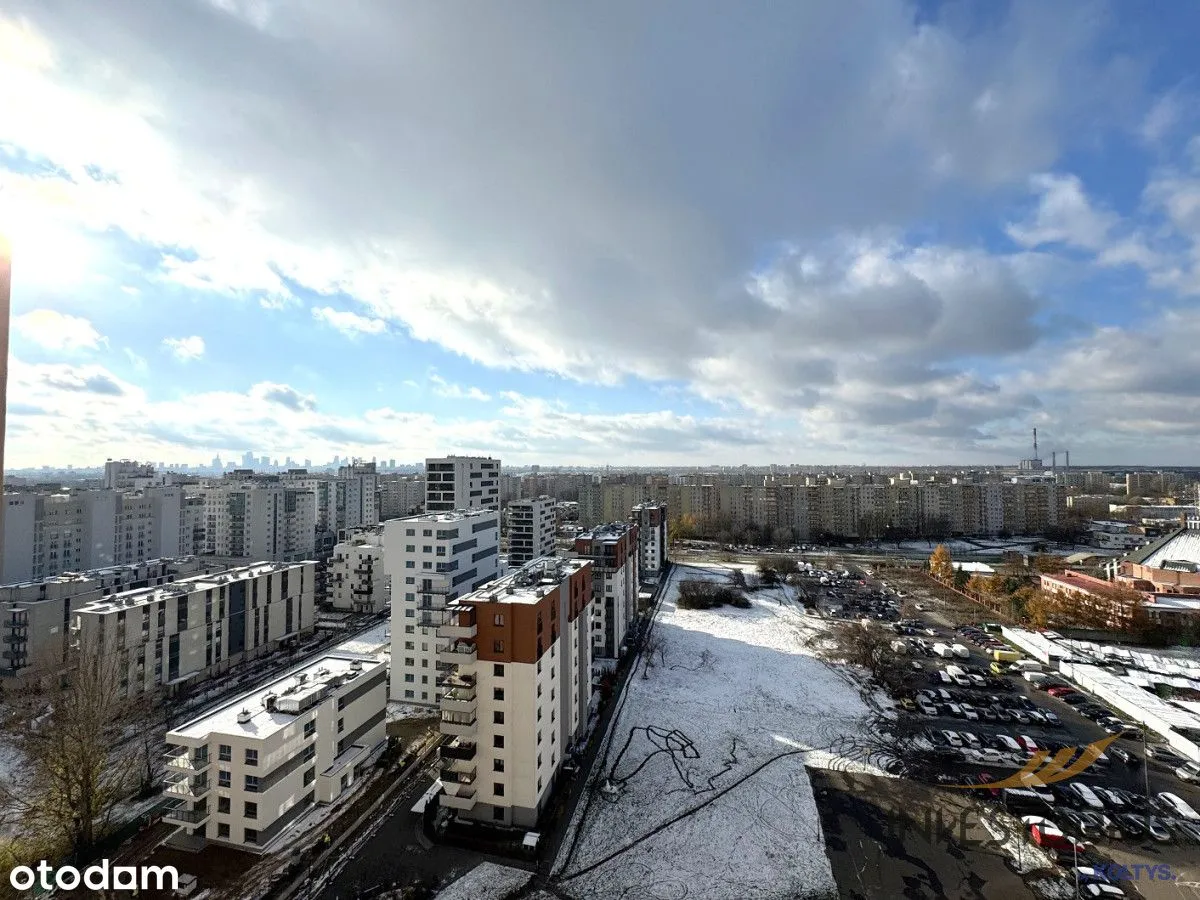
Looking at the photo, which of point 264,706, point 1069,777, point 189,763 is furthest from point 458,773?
point 1069,777

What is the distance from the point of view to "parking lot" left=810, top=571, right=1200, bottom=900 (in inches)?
530

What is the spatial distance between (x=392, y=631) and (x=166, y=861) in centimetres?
989

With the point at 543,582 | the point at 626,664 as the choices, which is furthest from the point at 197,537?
the point at 543,582

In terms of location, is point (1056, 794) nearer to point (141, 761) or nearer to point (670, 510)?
point (141, 761)

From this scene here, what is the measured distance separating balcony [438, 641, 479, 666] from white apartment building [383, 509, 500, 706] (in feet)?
22.8

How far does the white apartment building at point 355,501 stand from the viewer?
64750 mm

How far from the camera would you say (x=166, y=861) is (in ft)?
44.3

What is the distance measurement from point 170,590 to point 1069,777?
35.5m

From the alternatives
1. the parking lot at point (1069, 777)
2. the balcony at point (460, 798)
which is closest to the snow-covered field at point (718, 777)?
the balcony at point (460, 798)

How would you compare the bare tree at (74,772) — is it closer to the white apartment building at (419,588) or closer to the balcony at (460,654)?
the white apartment building at (419,588)

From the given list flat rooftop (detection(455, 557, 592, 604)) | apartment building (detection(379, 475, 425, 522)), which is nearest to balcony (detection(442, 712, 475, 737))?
flat rooftop (detection(455, 557, 592, 604))

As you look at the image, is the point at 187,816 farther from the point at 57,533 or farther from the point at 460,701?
the point at 57,533

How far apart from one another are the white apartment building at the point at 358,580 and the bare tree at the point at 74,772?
1732 cm

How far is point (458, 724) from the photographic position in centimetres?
1522
